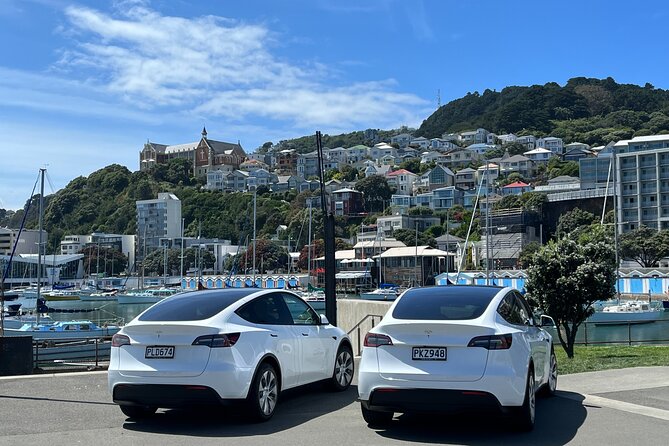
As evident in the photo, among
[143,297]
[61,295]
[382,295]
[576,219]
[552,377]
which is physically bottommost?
[61,295]

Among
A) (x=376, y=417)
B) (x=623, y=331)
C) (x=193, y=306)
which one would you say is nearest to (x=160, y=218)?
(x=623, y=331)

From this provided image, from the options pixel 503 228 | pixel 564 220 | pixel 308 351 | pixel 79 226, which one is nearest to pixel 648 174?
pixel 564 220

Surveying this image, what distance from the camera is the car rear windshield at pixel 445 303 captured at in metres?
7.79

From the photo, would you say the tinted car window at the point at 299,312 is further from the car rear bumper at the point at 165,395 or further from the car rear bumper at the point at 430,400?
the car rear bumper at the point at 430,400

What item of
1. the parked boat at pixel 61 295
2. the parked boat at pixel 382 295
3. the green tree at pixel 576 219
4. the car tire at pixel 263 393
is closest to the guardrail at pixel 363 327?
the car tire at pixel 263 393

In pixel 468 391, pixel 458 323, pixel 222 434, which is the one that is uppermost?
pixel 458 323

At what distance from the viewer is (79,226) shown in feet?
649

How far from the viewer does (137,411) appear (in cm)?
838

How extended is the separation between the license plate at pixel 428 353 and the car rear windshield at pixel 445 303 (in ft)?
1.37

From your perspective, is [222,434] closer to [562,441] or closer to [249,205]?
[562,441]

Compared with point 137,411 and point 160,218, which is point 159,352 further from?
point 160,218

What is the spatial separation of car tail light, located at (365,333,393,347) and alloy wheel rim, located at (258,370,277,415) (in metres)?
1.27

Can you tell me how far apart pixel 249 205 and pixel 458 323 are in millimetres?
→ 163687

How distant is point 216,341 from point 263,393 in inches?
34.7
